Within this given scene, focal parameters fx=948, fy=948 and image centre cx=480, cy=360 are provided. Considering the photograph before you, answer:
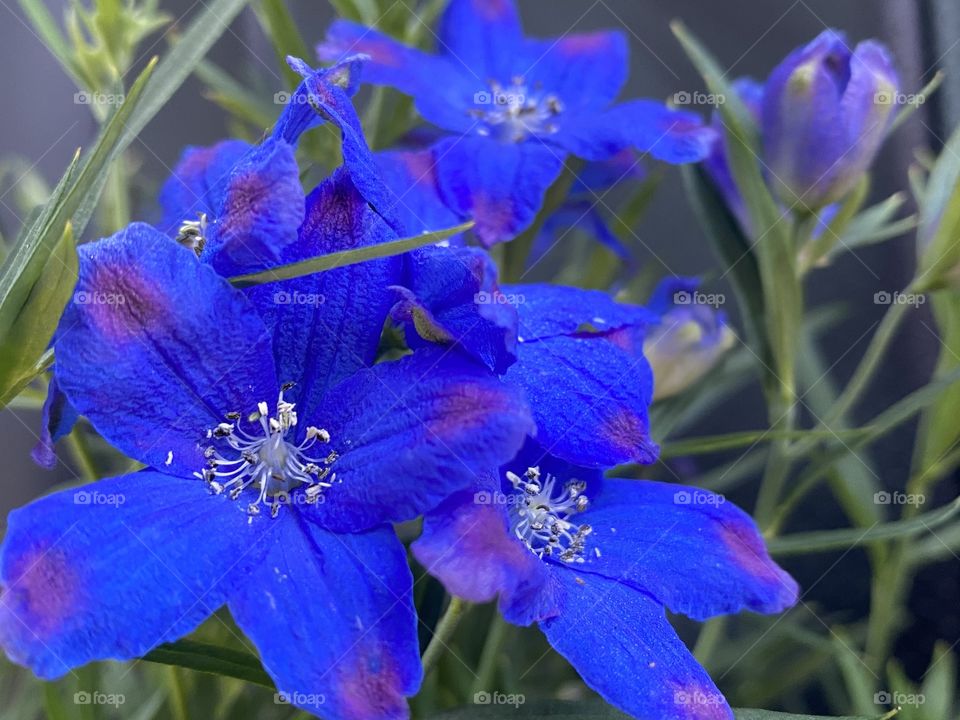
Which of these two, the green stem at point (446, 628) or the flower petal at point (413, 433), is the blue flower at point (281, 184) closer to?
the flower petal at point (413, 433)

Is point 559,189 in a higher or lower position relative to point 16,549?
lower

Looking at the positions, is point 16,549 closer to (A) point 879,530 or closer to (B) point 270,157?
(B) point 270,157

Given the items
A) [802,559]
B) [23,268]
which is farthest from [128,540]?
[802,559]

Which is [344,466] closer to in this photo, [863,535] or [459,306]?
[459,306]
